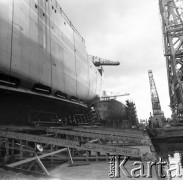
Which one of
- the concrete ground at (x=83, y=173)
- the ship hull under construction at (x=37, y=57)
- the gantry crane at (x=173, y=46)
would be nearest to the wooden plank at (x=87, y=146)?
the concrete ground at (x=83, y=173)

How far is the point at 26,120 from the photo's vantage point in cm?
1076

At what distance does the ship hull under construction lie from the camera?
8469 millimetres

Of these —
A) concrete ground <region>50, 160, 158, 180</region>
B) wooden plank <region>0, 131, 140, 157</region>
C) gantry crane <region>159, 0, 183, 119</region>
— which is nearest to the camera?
concrete ground <region>50, 160, 158, 180</region>

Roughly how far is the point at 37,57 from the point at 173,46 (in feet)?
55.8

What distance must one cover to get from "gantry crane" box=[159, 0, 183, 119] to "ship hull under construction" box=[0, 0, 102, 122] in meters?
11.2

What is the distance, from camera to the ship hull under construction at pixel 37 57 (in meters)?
8.47

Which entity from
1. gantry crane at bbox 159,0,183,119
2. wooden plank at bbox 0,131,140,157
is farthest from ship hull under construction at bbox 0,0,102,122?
gantry crane at bbox 159,0,183,119

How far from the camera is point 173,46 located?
22219mm

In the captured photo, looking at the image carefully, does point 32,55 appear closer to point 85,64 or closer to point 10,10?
point 10,10

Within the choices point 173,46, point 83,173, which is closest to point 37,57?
point 83,173

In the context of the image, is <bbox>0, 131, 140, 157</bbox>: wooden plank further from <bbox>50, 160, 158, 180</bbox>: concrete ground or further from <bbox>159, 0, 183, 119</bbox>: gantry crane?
<bbox>159, 0, 183, 119</bbox>: gantry crane

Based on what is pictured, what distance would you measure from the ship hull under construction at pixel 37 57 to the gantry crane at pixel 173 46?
11.2 meters

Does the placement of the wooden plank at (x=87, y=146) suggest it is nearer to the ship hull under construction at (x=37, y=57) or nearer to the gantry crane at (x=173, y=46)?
the ship hull under construction at (x=37, y=57)

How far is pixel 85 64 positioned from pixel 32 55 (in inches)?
365
